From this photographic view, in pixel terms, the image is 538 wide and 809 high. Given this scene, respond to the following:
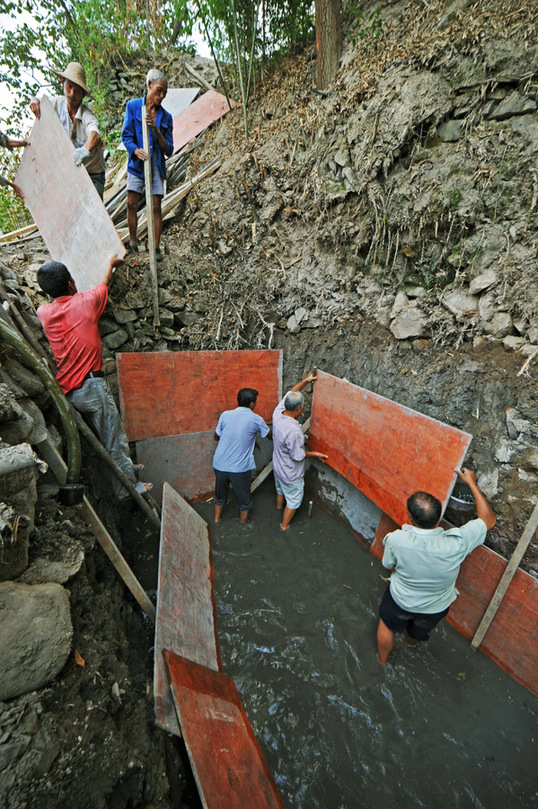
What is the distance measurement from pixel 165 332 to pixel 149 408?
1215 mm

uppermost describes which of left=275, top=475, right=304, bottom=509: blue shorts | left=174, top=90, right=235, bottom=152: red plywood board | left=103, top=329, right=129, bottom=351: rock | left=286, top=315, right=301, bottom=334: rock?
left=174, top=90, right=235, bottom=152: red plywood board

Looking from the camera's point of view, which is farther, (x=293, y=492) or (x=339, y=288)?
(x=339, y=288)

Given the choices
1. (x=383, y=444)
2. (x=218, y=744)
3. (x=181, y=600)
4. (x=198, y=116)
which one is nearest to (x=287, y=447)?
(x=383, y=444)

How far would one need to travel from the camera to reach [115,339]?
413 cm

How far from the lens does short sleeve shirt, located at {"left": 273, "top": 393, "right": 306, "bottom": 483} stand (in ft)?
13.0

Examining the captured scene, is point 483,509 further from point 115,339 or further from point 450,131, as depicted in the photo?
point 115,339

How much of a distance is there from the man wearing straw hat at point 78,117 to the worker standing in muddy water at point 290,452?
3507mm

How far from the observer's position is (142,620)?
267cm

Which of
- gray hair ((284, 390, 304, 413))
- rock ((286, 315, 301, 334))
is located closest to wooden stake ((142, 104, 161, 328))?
rock ((286, 315, 301, 334))

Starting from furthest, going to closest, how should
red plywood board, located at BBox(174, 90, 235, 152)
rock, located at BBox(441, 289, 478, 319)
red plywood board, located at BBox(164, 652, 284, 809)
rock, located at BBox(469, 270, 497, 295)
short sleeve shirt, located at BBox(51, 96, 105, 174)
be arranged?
red plywood board, located at BBox(174, 90, 235, 152) → short sleeve shirt, located at BBox(51, 96, 105, 174) → rock, located at BBox(441, 289, 478, 319) → rock, located at BBox(469, 270, 497, 295) → red plywood board, located at BBox(164, 652, 284, 809)

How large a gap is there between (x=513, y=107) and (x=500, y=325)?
2.10 meters

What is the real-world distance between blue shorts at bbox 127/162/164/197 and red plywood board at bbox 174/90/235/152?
3.11m

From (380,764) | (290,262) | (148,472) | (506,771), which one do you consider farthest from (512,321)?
(148,472)

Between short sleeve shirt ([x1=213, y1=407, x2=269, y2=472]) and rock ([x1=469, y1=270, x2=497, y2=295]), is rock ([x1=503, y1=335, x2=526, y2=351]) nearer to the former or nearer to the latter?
rock ([x1=469, y1=270, x2=497, y2=295])
